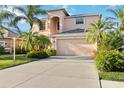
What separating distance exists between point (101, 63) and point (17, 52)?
73.4 ft

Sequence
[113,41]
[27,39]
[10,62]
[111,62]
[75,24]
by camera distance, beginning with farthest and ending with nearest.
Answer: [75,24], [27,39], [113,41], [10,62], [111,62]

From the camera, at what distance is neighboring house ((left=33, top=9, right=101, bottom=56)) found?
2850cm

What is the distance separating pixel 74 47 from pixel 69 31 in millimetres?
3160

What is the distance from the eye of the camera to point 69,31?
3109cm

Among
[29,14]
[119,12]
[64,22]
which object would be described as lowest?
[64,22]

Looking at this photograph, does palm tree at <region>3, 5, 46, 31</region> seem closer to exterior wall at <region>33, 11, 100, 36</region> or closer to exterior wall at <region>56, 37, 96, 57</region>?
exterior wall at <region>33, 11, 100, 36</region>

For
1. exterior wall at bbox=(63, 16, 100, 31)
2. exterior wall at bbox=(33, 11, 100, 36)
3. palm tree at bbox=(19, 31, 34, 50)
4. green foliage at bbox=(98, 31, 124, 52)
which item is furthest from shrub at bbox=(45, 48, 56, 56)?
green foliage at bbox=(98, 31, 124, 52)

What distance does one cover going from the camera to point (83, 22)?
31828 mm

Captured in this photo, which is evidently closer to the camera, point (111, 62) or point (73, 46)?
point (111, 62)

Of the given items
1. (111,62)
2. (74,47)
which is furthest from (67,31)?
(111,62)

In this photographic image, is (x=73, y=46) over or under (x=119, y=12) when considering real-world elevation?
under

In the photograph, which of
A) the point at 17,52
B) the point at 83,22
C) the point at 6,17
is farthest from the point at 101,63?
the point at 17,52

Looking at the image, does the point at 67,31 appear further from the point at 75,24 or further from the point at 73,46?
the point at 73,46
